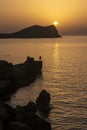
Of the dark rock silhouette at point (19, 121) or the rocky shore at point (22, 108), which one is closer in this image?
the dark rock silhouette at point (19, 121)

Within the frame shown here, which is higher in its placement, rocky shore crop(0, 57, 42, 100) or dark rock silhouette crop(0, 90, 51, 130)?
dark rock silhouette crop(0, 90, 51, 130)

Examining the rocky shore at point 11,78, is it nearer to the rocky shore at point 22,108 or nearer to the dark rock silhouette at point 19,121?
the rocky shore at point 22,108

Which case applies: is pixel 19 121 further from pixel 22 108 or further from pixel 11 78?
pixel 11 78

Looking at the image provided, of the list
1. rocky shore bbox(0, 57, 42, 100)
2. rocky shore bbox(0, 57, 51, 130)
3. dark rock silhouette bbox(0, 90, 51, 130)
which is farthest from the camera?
rocky shore bbox(0, 57, 42, 100)

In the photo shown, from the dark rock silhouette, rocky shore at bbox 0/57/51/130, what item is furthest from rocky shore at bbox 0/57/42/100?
the dark rock silhouette

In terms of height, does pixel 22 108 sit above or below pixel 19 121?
below

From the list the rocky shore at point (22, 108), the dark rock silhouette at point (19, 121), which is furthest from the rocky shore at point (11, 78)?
the dark rock silhouette at point (19, 121)

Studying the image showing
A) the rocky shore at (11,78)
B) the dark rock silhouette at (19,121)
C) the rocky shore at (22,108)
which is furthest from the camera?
the rocky shore at (11,78)

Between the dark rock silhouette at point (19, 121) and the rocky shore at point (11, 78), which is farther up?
the dark rock silhouette at point (19, 121)

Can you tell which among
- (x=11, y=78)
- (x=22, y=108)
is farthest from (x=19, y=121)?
(x=11, y=78)

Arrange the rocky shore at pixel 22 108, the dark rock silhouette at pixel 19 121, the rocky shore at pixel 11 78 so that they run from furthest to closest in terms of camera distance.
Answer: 1. the rocky shore at pixel 11 78
2. the rocky shore at pixel 22 108
3. the dark rock silhouette at pixel 19 121

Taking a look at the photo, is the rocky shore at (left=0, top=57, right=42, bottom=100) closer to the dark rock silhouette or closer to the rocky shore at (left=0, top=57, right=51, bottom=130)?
the rocky shore at (left=0, top=57, right=51, bottom=130)

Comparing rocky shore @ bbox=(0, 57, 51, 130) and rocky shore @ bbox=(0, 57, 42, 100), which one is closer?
rocky shore @ bbox=(0, 57, 51, 130)

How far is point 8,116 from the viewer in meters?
34.2
